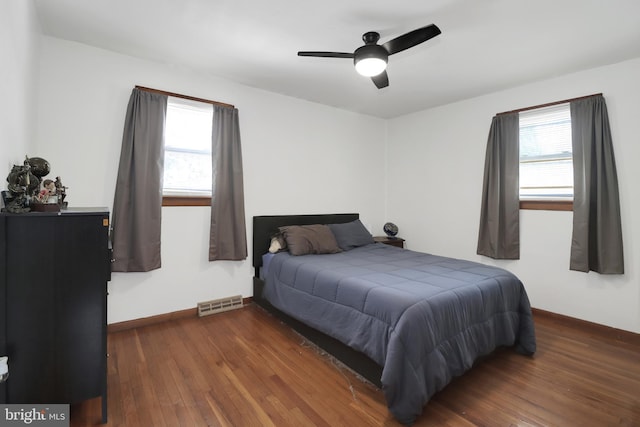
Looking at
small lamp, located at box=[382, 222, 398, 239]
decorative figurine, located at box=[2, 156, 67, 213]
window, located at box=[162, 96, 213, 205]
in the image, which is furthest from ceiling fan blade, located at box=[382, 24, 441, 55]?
small lamp, located at box=[382, 222, 398, 239]

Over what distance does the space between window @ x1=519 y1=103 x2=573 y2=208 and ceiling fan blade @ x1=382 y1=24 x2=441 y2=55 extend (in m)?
2.18

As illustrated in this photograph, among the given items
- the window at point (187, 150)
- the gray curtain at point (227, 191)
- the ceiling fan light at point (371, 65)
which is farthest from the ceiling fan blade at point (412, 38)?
the window at point (187, 150)

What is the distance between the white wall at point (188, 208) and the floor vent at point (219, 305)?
78mm

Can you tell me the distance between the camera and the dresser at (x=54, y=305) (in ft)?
4.60

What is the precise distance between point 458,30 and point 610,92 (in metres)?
1.83

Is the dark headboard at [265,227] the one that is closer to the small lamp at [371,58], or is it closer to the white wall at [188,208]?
the white wall at [188,208]

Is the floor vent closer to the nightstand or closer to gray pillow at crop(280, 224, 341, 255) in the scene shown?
gray pillow at crop(280, 224, 341, 255)

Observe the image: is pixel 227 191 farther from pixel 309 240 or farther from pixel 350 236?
pixel 350 236

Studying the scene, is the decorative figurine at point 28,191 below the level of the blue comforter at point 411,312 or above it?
A: above

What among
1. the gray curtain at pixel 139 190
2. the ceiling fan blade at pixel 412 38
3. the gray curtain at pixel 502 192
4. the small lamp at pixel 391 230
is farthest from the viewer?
the small lamp at pixel 391 230

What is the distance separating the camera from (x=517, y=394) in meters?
1.94

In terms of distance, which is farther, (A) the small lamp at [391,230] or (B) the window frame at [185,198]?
(A) the small lamp at [391,230]

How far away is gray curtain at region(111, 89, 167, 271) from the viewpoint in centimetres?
272

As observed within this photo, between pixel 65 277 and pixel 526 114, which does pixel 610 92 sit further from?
pixel 65 277
